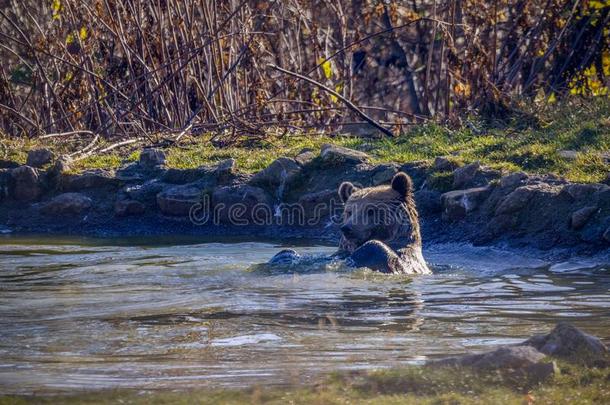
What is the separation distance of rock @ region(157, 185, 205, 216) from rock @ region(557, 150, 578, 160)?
12.1 ft

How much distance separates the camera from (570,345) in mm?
4352

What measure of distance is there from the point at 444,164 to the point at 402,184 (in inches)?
92.8

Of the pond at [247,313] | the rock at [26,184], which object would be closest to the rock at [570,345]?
the pond at [247,313]

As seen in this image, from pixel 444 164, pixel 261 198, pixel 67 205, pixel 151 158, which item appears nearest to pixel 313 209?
pixel 261 198

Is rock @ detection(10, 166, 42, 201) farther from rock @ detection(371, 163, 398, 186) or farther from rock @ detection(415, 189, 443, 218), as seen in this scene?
rock @ detection(415, 189, 443, 218)

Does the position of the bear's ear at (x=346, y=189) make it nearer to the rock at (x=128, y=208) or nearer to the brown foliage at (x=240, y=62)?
the rock at (x=128, y=208)

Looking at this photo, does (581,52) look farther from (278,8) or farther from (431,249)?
(431,249)

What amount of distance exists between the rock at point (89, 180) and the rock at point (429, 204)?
348cm

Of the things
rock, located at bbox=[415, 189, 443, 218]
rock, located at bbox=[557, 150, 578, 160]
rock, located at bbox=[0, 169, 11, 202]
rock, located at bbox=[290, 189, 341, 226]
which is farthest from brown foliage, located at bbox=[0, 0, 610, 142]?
rock, located at bbox=[415, 189, 443, 218]

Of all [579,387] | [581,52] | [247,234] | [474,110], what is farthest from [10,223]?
[579,387]

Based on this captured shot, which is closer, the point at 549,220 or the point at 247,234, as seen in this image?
the point at 549,220

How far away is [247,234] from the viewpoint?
1070 cm

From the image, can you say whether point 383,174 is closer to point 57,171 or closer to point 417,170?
point 417,170

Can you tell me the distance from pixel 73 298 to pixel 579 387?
3794mm
